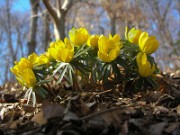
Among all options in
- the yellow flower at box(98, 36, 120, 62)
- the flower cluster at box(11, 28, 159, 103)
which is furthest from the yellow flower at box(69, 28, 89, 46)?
the yellow flower at box(98, 36, 120, 62)

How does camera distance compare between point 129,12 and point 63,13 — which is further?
point 129,12

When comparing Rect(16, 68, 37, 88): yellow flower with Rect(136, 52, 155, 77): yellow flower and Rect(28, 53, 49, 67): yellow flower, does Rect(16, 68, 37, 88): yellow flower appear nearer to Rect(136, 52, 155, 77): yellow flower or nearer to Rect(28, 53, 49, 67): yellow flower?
Rect(28, 53, 49, 67): yellow flower

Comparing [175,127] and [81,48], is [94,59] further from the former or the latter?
[175,127]

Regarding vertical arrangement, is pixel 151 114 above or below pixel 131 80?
below

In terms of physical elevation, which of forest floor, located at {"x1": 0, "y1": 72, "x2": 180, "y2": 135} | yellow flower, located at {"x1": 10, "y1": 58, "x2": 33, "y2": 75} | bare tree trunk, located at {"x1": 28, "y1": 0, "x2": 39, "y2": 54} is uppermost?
bare tree trunk, located at {"x1": 28, "y1": 0, "x2": 39, "y2": 54}

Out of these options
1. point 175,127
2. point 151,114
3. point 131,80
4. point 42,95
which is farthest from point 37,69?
point 175,127

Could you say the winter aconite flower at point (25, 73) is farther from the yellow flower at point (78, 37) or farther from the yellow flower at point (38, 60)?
the yellow flower at point (78, 37)

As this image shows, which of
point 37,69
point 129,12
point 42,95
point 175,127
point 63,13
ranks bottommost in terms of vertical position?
point 175,127

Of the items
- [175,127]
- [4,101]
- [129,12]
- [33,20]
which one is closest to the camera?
[175,127]
